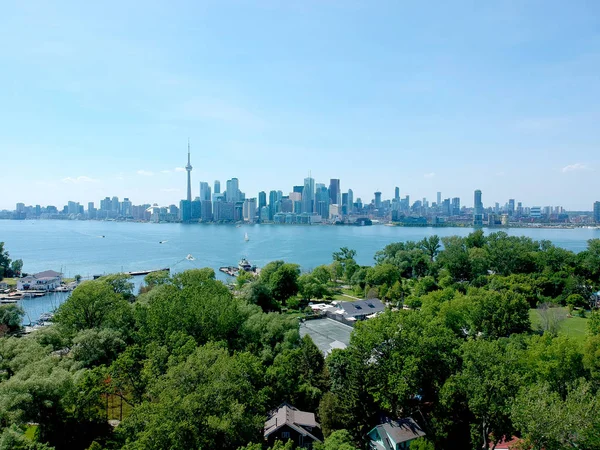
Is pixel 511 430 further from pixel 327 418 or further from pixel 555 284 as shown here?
pixel 555 284

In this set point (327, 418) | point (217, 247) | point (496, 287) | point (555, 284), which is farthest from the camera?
point (217, 247)

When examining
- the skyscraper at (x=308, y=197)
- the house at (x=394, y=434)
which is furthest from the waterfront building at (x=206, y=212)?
the house at (x=394, y=434)

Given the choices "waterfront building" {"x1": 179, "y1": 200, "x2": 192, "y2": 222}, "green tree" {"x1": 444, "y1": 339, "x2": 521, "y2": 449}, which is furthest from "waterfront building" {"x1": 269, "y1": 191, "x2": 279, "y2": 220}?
"green tree" {"x1": 444, "y1": 339, "x2": 521, "y2": 449}

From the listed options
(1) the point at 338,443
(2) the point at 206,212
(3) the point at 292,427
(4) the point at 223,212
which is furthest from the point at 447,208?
(1) the point at 338,443

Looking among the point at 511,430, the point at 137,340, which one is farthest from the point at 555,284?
the point at 137,340

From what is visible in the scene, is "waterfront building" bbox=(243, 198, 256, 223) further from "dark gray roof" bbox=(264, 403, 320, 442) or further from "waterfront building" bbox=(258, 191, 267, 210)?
"dark gray roof" bbox=(264, 403, 320, 442)

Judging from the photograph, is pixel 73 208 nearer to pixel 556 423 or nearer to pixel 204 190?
pixel 204 190
